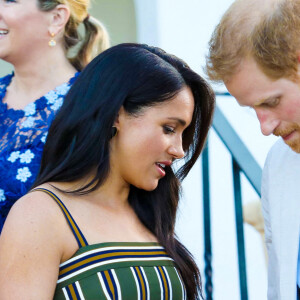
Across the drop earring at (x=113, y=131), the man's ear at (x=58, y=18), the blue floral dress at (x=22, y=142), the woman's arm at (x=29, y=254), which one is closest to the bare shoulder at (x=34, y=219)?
the woman's arm at (x=29, y=254)

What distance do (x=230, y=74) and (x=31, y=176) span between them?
2.81ft

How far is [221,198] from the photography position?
14.1ft

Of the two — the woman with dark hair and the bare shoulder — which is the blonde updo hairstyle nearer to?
the woman with dark hair

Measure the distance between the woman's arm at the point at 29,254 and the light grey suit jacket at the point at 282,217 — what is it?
2.69ft

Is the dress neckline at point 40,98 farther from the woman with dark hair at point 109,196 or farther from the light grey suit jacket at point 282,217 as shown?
the light grey suit jacket at point 282,217

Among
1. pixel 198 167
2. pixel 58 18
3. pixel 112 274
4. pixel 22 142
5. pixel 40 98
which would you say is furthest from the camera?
pixel 198 167

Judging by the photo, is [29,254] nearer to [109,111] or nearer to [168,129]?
[109,111]

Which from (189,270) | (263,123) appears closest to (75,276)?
(189,270)

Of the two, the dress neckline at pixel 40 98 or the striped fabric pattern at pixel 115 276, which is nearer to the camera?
the striped fabric pattern at pixel 115 276

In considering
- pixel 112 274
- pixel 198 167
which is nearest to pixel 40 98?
pixel 112 274

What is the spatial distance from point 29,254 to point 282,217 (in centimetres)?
95

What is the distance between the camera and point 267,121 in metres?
2.21

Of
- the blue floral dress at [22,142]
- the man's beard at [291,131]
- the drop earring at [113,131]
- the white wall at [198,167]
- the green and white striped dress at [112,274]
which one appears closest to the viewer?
the green and white striped dress at [112,274]

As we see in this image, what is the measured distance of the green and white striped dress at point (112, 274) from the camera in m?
2.08
